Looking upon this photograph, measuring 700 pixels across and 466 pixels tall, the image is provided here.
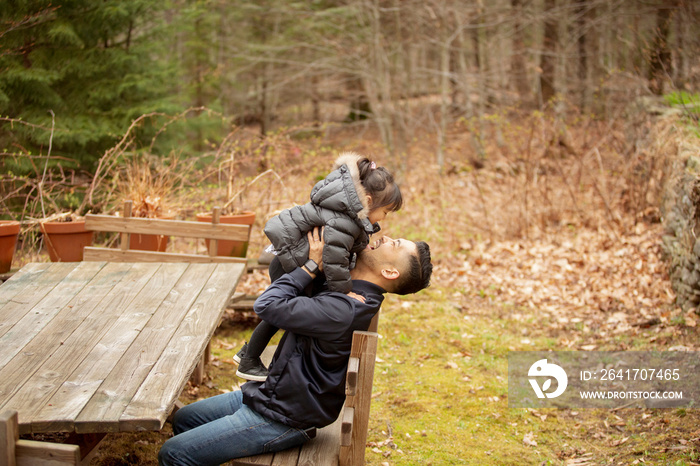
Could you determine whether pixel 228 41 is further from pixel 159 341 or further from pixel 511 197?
pixel 159 341

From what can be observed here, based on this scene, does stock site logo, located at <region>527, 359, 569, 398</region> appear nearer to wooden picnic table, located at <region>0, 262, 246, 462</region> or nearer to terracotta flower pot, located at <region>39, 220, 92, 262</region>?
wooden picnic table, located at <region>0, 262, 246, 462</region>

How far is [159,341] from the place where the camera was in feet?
9.58

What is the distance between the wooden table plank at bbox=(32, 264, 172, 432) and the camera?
214 centimetres

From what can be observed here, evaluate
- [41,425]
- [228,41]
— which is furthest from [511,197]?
[228,41]

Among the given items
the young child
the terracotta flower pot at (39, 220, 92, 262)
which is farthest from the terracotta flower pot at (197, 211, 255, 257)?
the young child

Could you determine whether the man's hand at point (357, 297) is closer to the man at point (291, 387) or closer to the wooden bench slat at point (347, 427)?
the man at point (291, 387)

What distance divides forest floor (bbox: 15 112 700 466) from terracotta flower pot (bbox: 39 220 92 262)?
1640 millimetres

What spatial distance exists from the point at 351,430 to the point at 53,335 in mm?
1657

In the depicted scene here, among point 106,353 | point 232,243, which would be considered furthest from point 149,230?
point 106,353

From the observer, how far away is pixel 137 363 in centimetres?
265

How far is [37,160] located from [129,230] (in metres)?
4.45

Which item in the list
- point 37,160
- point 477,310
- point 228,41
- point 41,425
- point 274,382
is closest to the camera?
point 41,425

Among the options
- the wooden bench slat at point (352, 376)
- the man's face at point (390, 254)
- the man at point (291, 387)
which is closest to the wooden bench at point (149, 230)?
the man's face at point (390, 254)

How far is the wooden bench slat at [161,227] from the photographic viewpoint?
492 centimetres
